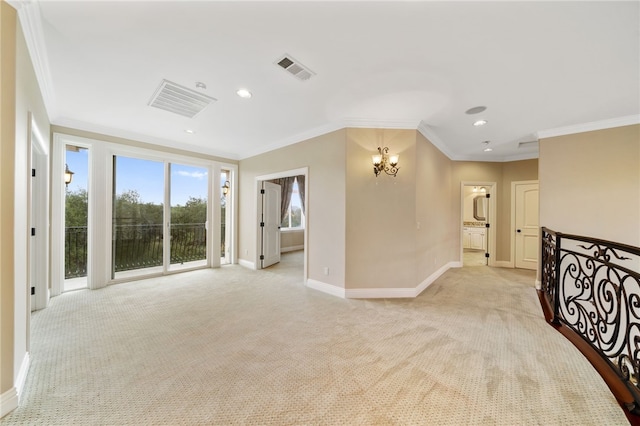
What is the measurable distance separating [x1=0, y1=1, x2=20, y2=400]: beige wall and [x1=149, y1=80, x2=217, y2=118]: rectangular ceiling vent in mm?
1188

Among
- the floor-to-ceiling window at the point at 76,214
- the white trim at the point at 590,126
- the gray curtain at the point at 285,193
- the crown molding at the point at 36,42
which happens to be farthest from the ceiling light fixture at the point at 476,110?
the floor-to-ceiling window at the point at 76,214

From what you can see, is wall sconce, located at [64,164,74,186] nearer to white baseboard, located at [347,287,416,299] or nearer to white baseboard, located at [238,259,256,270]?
white baseboard, located at [238,259,256,270]

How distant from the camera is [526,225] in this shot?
5688 millimetres

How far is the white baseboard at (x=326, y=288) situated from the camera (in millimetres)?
3736

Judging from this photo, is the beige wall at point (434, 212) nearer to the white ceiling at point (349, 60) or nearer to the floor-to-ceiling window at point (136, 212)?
the white ceiling at point (349, 60)

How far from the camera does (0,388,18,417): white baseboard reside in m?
1.54

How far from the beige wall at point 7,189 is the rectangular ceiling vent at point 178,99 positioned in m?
1.19

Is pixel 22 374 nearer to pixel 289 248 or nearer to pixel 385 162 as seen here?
pixel 385 162

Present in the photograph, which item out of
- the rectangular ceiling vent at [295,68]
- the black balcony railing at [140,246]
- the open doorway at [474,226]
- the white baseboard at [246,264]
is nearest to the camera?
the rectangular ceiling vent at [295,68]

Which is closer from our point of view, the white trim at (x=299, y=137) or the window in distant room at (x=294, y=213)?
the white trim at (x=299, y=137)

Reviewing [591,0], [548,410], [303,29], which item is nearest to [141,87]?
[303,29]

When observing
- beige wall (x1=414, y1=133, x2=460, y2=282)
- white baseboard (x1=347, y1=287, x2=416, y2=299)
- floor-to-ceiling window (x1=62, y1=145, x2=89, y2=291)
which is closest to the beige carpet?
white baseboard (x1=347, y1=287, x2=416, y2=299)

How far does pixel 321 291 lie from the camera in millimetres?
3967

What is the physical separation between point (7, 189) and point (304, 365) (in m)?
2.49
